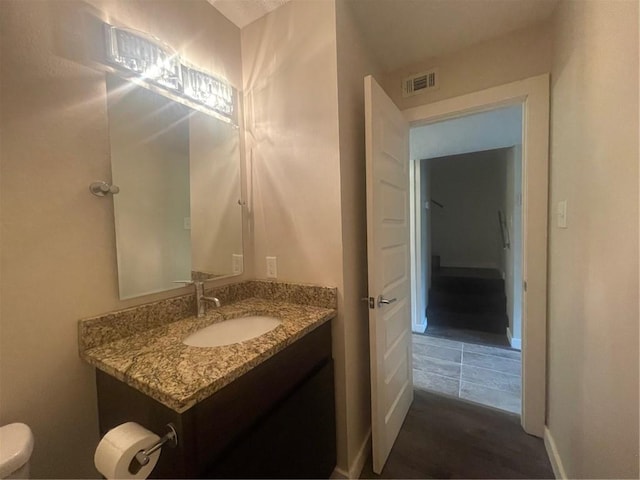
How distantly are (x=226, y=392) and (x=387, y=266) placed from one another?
969mm

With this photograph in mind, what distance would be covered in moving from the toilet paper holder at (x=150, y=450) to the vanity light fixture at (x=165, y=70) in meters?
Result: 1.19

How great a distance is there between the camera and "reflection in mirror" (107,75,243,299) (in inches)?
38.6

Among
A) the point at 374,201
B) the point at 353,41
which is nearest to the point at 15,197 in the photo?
the point at 374,201

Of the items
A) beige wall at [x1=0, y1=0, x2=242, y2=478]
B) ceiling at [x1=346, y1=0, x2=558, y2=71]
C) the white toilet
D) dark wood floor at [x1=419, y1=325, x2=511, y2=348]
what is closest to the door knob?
beige wall at [x1=0, y1=0, x2=242, y2=478]

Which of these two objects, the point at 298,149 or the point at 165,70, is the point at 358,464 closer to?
the point at 298,149

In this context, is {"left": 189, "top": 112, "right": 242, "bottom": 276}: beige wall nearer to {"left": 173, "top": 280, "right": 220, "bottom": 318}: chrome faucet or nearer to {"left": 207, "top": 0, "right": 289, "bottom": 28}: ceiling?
{"left": 173, "top": 280, "right": 220, "bottom": 318}: chrome faucet

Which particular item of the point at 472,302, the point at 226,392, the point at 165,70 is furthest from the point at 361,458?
the point at 472,302

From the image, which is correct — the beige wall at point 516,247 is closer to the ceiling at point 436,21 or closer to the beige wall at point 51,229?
the ceiling at point 436,21

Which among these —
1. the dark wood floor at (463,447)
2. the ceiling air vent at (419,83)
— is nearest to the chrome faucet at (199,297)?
the dark wood floor at (463,447)

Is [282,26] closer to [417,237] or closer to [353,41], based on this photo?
[353,41]

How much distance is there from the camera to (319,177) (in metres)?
1.26

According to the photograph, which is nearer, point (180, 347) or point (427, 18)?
point (180, 347)

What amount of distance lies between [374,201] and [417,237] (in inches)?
74.0

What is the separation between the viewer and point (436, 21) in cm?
141
